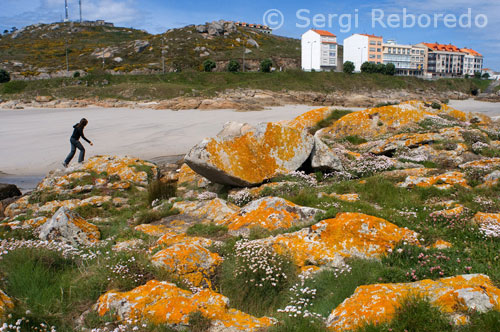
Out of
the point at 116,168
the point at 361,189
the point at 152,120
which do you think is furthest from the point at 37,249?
the point at 152,120

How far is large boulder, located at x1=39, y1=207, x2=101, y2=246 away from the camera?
6.84 m

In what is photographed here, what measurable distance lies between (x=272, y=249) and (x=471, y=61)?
174 m

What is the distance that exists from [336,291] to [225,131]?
6809mm

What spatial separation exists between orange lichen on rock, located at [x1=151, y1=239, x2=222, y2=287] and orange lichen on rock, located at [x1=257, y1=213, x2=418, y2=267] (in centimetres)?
91

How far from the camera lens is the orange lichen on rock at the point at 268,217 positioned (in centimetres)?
647

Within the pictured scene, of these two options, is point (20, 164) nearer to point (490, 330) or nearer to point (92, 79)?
point (490, 330)

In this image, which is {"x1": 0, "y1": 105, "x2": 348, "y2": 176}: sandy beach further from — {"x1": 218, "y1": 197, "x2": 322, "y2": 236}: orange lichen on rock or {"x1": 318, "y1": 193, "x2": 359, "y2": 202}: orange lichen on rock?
{"x1": 218, "y1": 197, "x2": 322, "y2": 236}: orange lichen on rock

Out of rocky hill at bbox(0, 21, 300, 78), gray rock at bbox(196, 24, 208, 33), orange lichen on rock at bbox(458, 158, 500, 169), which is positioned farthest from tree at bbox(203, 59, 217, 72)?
orange lichen on rock at bbox(458, 158, 500, 169)

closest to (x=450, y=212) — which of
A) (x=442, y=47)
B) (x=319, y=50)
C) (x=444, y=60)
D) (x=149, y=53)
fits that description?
(x=319, y=50)

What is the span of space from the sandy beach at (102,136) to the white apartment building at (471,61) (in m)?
138

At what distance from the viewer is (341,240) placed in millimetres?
5406

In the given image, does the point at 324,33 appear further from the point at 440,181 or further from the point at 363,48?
the point at 440,181

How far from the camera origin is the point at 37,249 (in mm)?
5492

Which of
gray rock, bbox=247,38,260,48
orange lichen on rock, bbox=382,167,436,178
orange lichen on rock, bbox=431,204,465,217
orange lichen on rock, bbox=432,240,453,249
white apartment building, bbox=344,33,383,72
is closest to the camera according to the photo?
orange lichen on rock, bbox=432,240,453,249
